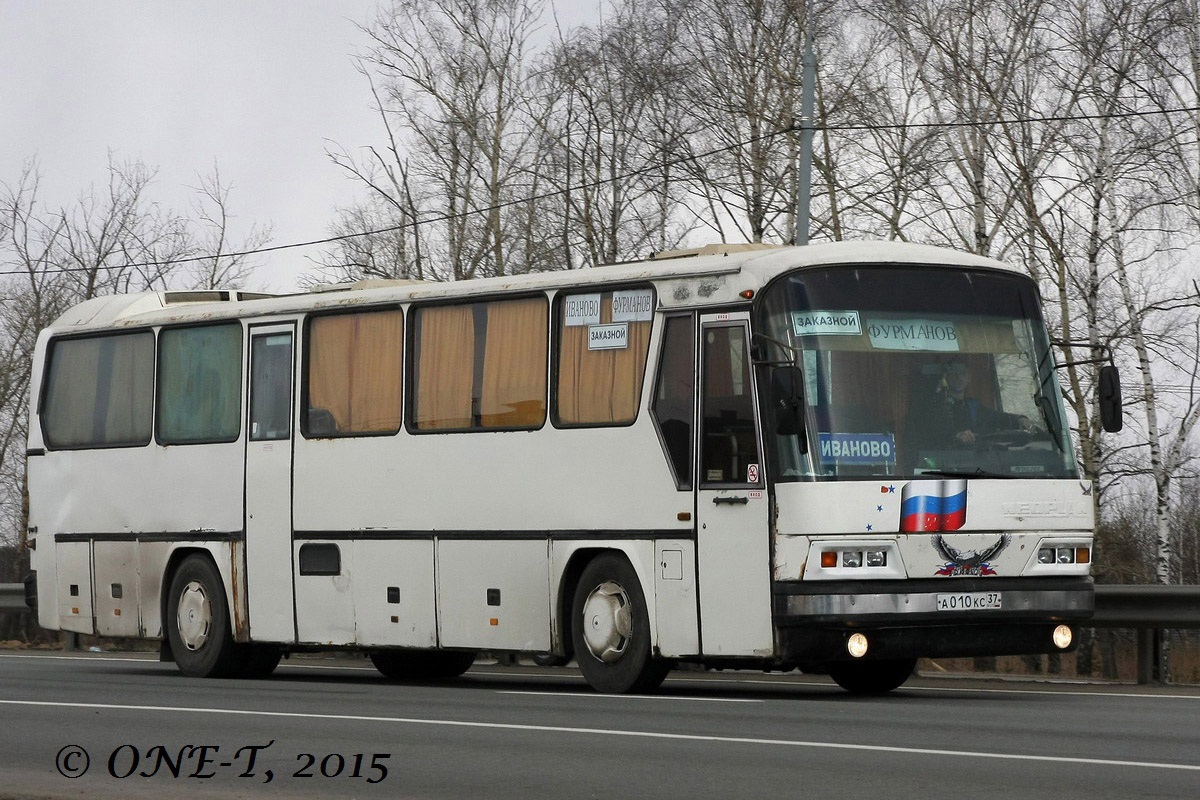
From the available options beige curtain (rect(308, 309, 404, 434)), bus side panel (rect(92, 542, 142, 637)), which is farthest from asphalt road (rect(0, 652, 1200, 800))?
bus side panel (rect(92, 542, 142, 637))

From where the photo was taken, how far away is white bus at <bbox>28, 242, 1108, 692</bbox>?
13.3 metres

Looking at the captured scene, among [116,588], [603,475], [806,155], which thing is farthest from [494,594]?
[806,155]

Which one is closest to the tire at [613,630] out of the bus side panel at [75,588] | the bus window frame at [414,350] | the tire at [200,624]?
the bus window frame at [414,350]

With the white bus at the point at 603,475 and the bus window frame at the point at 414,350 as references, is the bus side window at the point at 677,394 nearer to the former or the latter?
the white bus at the point at 603,475

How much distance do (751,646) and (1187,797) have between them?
18.1 ft

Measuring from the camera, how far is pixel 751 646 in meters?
13.5

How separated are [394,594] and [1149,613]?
621cm

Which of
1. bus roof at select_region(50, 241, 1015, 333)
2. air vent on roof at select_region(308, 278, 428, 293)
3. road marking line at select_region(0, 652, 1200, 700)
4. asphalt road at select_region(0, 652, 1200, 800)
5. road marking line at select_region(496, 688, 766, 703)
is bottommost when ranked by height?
road marking line at select_region(0, 652, 1200, 700)

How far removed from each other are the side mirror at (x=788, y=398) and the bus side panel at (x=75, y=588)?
866 centimetres

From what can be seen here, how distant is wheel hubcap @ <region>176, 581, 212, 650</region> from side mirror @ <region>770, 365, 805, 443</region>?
6950 millimetres

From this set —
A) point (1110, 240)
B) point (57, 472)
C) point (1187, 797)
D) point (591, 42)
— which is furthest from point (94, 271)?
point (1187, 797)

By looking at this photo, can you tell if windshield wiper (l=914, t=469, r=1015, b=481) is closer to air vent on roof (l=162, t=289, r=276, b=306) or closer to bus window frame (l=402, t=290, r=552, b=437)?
bus window frame (l=402, t=290, r=552, b=437)

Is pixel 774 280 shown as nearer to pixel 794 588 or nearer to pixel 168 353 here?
pixel 794 588
